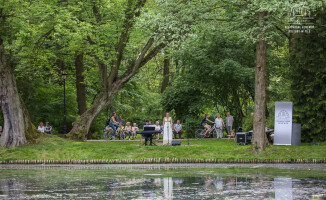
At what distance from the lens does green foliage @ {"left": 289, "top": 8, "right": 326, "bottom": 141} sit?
24641 millimetres

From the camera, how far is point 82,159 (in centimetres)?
2200

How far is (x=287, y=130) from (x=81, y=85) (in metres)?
Result: 17.7

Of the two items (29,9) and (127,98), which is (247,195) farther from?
(127,98)

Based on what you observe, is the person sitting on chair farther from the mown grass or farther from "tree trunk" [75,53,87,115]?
the mown grass

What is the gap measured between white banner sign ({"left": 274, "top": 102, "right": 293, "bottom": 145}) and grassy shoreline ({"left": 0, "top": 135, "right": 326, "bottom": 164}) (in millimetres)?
1269

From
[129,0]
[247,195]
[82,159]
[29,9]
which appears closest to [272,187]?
[247,195]

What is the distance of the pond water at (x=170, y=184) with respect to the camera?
1130 cm

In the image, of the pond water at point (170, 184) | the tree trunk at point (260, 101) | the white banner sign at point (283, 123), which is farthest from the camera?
the white banner sign at point (283, 123)

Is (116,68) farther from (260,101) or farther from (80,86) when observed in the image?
(260,101)

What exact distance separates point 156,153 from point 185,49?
592 centimetres

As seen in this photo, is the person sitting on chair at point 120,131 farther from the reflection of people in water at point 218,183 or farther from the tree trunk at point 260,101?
the reflection of people in water at point 218,183

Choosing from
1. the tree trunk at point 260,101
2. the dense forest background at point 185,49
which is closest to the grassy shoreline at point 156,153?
the tree trunk at point 260,101

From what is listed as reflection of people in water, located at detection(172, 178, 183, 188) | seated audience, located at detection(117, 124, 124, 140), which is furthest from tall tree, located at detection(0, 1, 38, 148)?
reflection of people in water, located at detection(172, 178, 183, 188)

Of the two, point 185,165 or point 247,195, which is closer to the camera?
point 247,195
